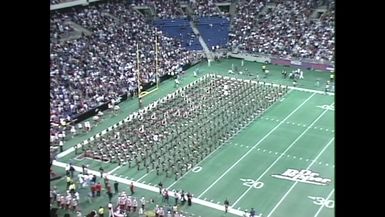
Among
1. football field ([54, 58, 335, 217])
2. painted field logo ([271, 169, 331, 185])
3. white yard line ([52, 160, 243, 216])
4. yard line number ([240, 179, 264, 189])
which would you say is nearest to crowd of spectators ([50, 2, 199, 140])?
white yard line ([52, 160, 243, 216])

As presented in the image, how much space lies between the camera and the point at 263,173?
54.5 feet

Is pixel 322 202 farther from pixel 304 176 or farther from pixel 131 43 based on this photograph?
pixel 131 43

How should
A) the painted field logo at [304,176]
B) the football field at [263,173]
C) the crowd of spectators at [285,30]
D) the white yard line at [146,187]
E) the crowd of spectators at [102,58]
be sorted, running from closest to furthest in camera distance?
the white yard line at [146,187]
the football field at [263,173]
the painted field logo at [304,176]
the crowd of spectators at [102,58]
the crowd of spectators at [285,30]

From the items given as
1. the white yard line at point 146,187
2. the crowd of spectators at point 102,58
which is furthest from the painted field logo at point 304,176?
the crowd of spectators at point 102,58

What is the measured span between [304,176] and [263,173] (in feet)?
3.55

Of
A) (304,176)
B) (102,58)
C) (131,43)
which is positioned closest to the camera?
(304,176)

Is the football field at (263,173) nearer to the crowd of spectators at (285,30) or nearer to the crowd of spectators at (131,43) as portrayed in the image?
the crowd of spectators at (131,43)

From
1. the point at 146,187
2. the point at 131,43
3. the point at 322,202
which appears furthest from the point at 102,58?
the point at 322,202

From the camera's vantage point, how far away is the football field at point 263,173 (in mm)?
14812

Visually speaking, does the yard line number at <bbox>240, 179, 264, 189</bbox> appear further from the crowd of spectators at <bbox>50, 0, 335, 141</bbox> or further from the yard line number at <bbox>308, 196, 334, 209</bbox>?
the crowd of spectators at <bbox>50, 0, 335, 141</bbox>

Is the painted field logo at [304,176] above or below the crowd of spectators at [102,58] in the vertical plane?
below
